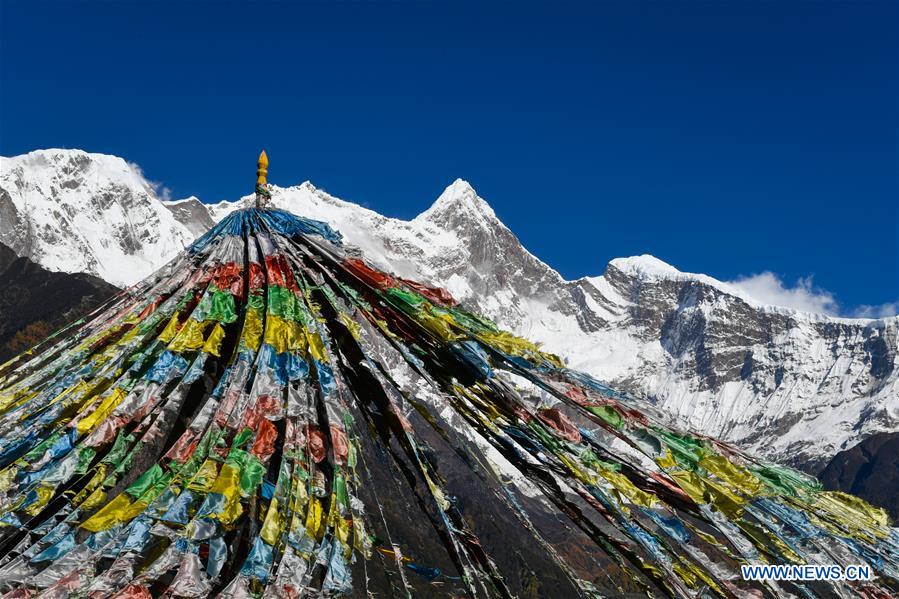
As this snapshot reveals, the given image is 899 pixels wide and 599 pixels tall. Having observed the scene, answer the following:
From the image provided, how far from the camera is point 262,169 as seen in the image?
1071 cm

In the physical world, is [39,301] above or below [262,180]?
below

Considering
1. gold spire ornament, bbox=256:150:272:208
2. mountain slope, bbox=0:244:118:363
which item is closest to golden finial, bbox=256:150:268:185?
gold spire ornament, bbox=256:150:272:208

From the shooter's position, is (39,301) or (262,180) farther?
(39,301)

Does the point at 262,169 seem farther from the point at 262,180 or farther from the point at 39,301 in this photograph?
the point at 39,301

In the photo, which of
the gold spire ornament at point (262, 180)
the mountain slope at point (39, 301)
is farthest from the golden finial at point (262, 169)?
the mountain slope at point (39, 301)

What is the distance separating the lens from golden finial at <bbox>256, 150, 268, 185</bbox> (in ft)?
35.0

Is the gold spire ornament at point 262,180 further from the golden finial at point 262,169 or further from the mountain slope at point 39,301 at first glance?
A: the mountain slope at point 39,301

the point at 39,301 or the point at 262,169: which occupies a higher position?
the point at 262,169

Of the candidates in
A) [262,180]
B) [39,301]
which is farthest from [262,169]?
[39,301]

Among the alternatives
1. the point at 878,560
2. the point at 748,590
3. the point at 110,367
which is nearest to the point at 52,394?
the point at 110,367

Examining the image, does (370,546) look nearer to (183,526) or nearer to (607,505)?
(183,526)

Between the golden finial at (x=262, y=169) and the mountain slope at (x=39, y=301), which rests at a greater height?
the golden finial at (x=262, y=169)

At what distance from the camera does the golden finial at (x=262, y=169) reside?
10664mm

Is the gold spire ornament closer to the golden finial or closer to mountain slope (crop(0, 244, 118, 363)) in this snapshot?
the golden finial
